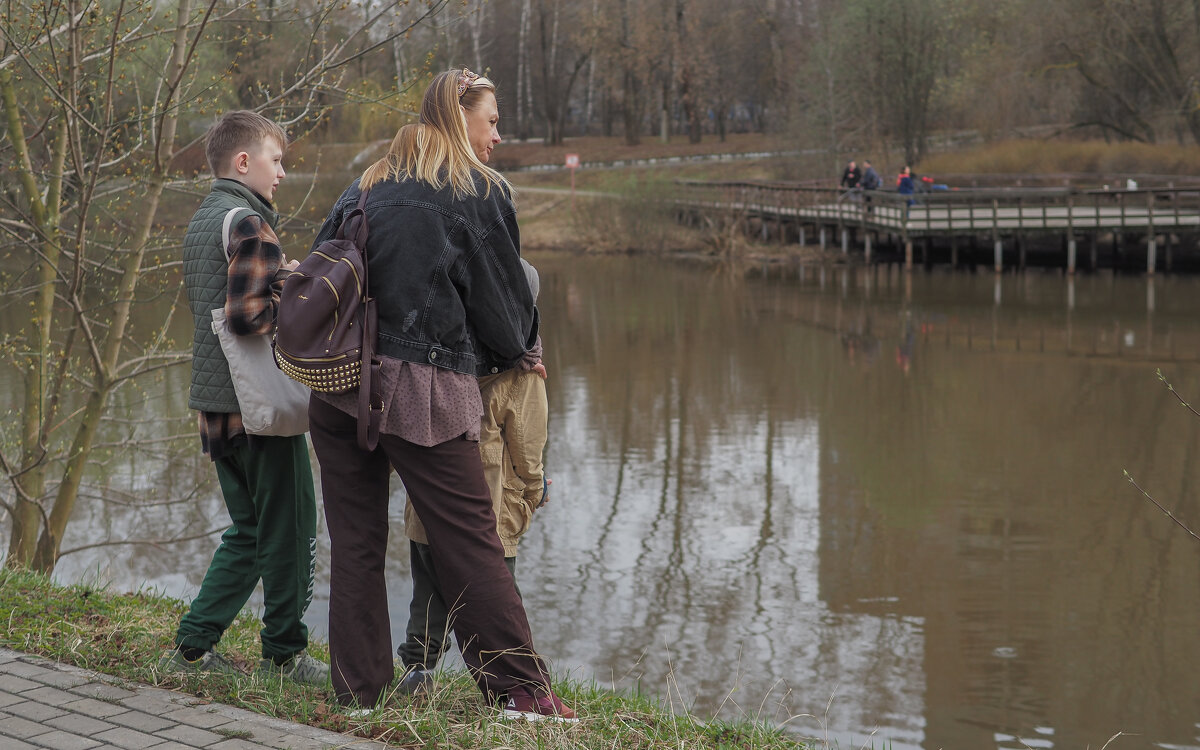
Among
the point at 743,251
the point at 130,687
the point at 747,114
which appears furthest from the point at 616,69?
the point at 130,687

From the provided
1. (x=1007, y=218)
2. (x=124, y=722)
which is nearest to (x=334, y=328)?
(x=124, y=722)

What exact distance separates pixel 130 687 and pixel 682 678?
4.42 meters

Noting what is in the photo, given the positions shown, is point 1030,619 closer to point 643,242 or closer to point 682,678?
point 682,678

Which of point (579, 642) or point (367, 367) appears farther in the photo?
point (579, 642)

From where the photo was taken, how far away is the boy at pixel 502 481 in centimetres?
369

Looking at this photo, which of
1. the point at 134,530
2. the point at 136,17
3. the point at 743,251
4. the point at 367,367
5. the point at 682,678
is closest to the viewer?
the point at 367,367

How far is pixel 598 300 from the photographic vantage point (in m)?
27.7

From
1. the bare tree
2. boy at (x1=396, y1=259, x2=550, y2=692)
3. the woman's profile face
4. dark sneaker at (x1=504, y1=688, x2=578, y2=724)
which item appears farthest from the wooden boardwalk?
dark sneaker at (x1=504, y1=688, x2=578, y2=724)

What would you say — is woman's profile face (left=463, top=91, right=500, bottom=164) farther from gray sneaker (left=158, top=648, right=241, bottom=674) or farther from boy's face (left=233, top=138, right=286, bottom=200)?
gray sneaker (left=158, top=648, right=241, bottom=674)

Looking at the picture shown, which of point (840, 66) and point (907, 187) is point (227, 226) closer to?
point (907, 187)

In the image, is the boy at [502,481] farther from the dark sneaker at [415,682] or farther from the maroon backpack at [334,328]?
the maroon backpack at [334,328]

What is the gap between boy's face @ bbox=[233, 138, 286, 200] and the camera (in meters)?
3.85

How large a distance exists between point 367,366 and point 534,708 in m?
1.02

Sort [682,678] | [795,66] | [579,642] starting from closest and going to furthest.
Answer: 1. [682,678]
2. [579,642]
3. [795,66]
